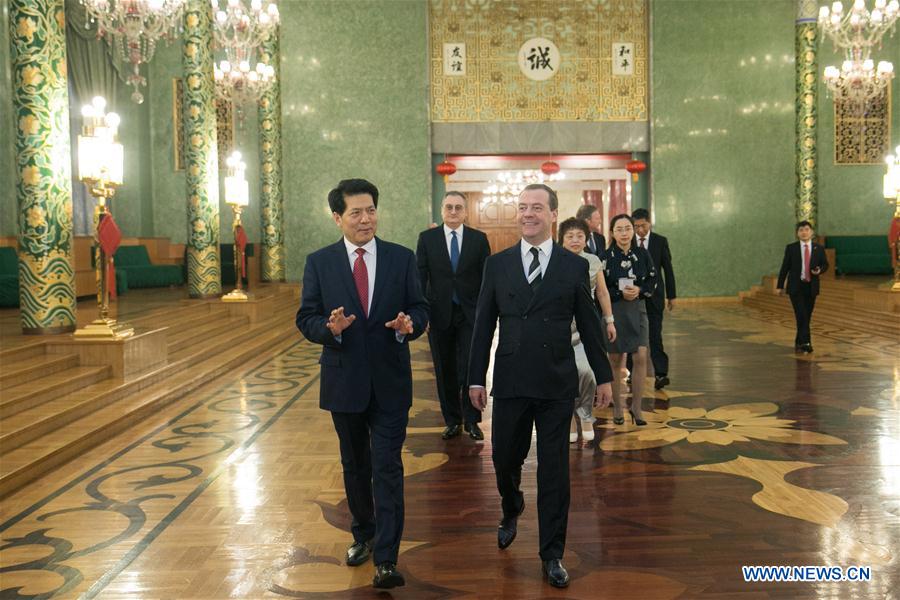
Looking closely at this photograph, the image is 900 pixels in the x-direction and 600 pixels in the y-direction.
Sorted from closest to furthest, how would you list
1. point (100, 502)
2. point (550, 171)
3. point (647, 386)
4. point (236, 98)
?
point (100, 502), point (647, 386), point (236, 98), point (550, 171)

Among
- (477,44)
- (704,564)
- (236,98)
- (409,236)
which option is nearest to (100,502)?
(704,564)

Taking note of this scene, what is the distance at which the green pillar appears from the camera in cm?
1711

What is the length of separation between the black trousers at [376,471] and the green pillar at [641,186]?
14743mm

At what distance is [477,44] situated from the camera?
55.4ft

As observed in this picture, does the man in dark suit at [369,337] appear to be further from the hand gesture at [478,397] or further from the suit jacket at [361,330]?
the hand gesture at [478,397]

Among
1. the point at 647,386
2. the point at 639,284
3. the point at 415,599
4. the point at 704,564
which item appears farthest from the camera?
the point at 647,386

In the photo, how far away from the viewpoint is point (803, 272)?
884cm

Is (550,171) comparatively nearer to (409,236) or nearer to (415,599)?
(409,236)

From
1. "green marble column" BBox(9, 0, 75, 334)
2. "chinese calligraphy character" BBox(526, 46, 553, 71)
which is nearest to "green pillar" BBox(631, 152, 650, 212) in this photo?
"chinese calligraphy character" BBox(526, 46, 553, 71)

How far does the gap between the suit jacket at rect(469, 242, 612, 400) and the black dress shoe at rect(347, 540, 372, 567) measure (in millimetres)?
786

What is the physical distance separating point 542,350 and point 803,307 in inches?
269

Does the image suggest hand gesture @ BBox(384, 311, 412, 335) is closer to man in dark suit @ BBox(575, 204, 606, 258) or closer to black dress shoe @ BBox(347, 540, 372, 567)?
black dress shoe @ BBox(347, 540, 372, 567)

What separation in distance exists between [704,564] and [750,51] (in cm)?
1598

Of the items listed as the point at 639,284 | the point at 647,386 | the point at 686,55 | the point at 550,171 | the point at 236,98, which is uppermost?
the point at 686,55
